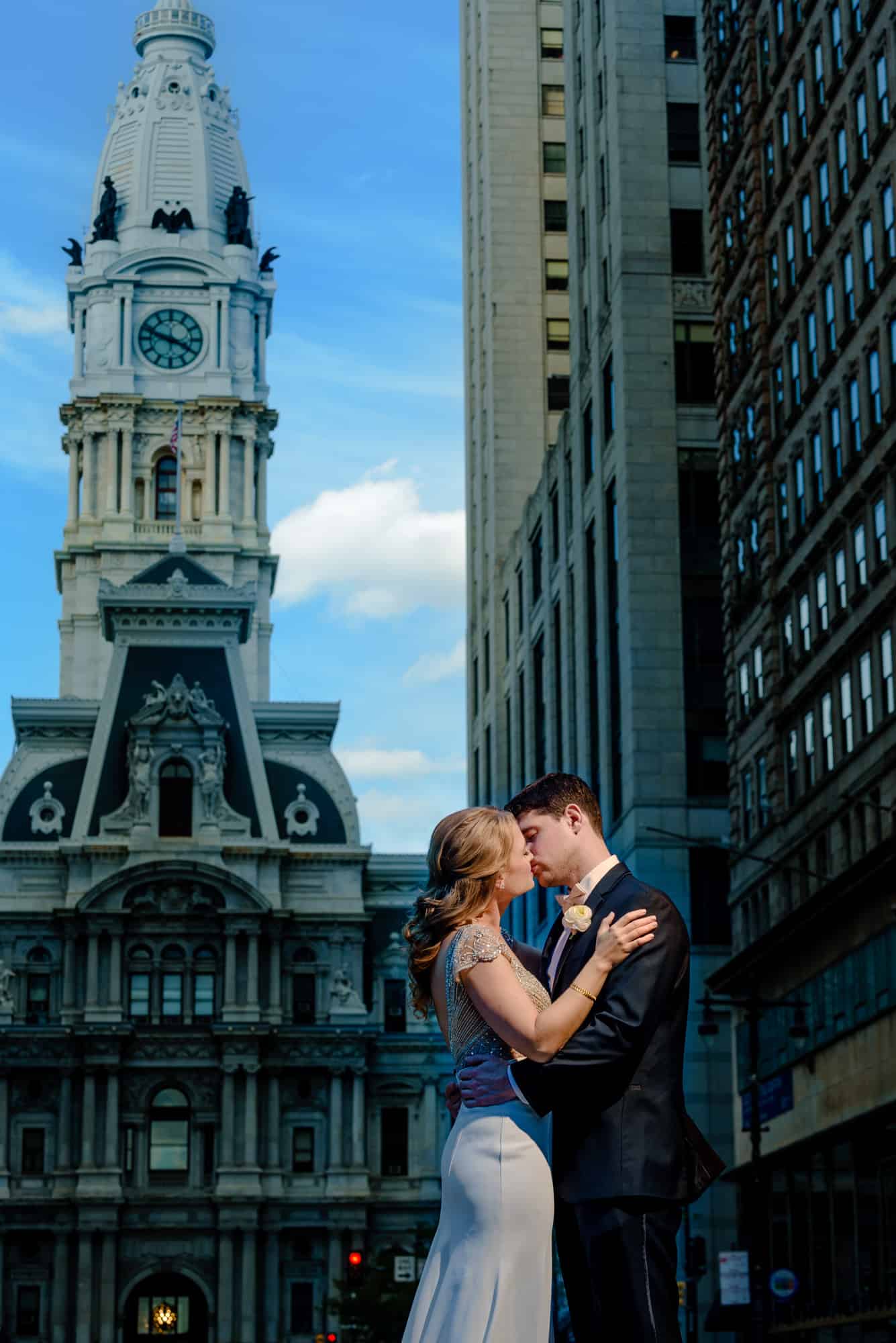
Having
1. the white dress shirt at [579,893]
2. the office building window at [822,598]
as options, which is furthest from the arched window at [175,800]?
the white dress shirt at [579,893]

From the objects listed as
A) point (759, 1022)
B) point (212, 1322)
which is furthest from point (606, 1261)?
point (212, 1322)

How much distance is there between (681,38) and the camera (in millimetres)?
73375

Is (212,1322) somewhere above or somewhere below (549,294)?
below

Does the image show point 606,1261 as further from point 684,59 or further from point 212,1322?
point 212,1322

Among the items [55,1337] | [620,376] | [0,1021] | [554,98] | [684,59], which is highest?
[554,98]

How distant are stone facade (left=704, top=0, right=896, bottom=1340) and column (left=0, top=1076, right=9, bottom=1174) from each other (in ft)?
152

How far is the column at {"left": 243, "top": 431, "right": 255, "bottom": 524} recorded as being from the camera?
136 meters

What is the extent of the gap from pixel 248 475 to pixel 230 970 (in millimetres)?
44111

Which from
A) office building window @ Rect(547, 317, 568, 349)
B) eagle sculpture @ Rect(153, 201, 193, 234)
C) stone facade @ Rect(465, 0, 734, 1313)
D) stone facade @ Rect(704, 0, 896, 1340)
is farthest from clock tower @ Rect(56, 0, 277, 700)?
stone facade @ Rect(704, 0, 896, 1340)

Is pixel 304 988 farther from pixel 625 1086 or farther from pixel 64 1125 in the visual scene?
pixel 625 1086

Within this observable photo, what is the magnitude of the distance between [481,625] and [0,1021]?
2656 centimetres

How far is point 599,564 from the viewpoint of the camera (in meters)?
72.3

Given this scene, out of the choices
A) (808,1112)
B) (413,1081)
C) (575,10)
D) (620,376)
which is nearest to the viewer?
(808,1112)

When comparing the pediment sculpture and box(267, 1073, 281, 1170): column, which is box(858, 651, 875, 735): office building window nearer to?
box(267, 1073, 281, 1170): column
